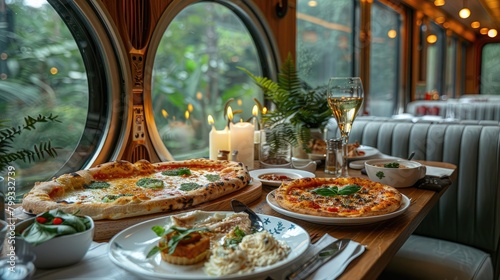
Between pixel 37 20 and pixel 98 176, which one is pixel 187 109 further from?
pixel 98 176

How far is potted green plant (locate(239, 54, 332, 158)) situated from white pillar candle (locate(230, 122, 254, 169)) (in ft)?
0.41

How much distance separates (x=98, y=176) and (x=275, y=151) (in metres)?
0.75

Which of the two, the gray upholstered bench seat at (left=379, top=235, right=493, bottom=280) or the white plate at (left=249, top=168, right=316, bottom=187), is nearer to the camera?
the white plate at (left=249, top=168, right=316, bottom=187)

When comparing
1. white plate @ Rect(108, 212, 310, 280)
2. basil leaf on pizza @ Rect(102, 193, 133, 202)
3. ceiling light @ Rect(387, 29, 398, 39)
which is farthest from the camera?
ceiling light @ Rect(387, 29, 398, 39)

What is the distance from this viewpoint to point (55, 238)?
0.69m

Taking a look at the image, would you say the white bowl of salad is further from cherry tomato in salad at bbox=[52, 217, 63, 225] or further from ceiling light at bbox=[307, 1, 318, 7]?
ceiling light at bbox=[307, 1, 318, 7]

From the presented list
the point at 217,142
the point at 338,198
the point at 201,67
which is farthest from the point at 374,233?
the point at 201,67

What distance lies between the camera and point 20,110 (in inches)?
57.2

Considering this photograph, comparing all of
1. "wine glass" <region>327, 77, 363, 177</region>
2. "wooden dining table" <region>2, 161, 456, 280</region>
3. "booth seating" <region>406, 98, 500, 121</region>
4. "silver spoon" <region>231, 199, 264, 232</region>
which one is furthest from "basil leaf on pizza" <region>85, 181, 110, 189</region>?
"booth seating" <region>406, 98, 500, 121</region>

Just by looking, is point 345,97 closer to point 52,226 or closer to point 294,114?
point 294,114

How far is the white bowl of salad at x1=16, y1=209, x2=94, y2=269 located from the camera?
2.25 ft

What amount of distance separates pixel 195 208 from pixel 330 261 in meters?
0.39

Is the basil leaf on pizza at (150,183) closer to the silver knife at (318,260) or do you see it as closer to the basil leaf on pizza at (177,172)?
the basil leaf on pizza at (177,172)

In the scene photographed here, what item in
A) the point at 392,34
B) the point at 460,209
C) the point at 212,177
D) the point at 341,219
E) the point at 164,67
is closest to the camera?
the point at 341,219
